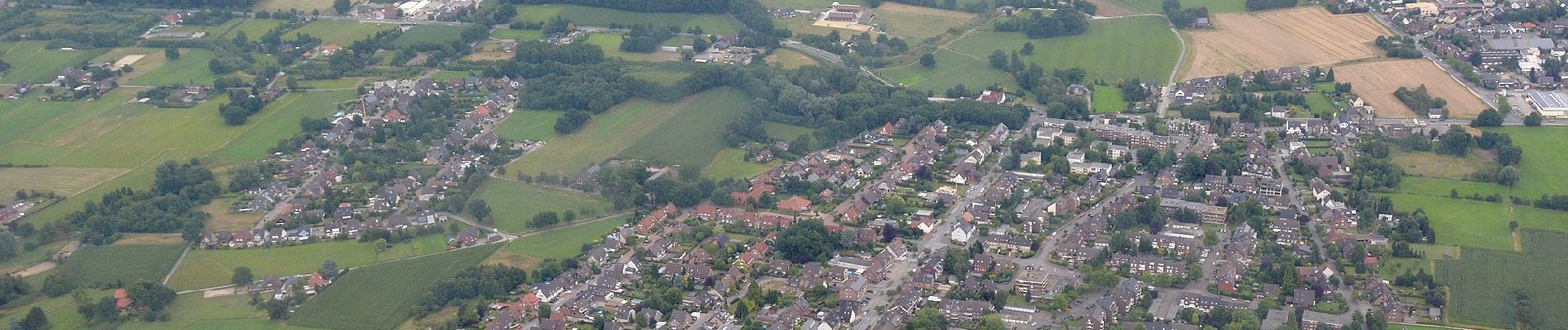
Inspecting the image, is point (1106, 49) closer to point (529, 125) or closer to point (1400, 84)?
point (1400, 84)

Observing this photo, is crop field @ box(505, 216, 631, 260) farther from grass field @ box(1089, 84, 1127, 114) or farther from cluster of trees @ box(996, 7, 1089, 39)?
cluster of trees @ box(996, 7, 1089, 39)

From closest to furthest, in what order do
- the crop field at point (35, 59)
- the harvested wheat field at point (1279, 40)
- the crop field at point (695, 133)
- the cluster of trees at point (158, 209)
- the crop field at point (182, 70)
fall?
1. the cluster of trees at point (158, 209)
2. the crop field at point (695, 133)
3. the harvested wheat field at point (1279, 40)
4. the crop field at point (182, 70)
5. the crop field at point (35, 59)

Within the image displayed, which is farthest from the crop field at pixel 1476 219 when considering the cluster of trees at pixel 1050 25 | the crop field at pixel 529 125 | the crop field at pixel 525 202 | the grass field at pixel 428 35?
the grass field at pixel 428 35

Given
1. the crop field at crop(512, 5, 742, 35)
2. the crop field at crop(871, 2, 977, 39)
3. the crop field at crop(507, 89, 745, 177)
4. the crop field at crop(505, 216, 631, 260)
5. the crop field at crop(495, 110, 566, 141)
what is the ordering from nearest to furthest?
the crop field at crop(505, 216, 631, 260) < the crop field at crop(507, 89, 745, 177) < the crop field at crop(495, 110, 566, 141) < the crop field at crop(871, 2, 977, 39) < the crop field at crop(512, 5, 742, 35)

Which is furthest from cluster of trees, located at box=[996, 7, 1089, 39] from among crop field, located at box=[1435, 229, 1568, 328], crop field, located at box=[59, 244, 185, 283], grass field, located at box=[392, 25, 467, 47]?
crop field, located at box=[59, 244, 185, 283]

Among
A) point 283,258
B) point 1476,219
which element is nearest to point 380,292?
point 283,258

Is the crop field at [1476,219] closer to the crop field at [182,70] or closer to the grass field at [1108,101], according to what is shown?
the grass field at [1108,101]
